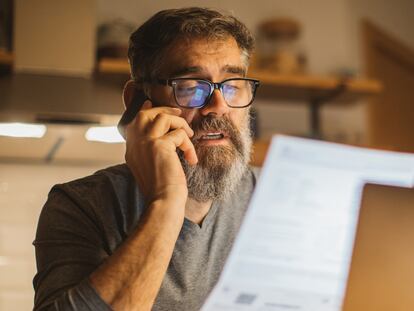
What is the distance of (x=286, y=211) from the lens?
1.92 ft

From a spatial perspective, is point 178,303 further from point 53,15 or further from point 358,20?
point 358,20

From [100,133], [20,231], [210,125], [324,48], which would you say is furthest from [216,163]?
[324,48]

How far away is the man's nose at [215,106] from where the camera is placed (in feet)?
2.82

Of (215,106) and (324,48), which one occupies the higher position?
(324,48)

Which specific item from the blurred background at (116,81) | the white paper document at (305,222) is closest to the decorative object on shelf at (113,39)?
the blurred background at (116,81)

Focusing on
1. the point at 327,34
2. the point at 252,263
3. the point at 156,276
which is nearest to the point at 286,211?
the point at 252,263

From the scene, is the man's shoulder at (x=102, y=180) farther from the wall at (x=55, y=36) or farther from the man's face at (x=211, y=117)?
the wall at (x=55, y=36)

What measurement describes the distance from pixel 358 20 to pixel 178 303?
2.14 meters

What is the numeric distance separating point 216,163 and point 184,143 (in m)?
0.09

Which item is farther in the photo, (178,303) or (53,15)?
(53,15)

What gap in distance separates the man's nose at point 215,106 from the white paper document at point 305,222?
28 cm

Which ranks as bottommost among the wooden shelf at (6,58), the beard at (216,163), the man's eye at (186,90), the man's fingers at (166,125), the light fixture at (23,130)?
the light fixture at (23,130)

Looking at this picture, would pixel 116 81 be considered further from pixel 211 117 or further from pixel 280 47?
pixel 211 117

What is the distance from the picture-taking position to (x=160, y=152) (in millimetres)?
770
